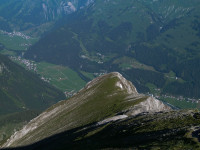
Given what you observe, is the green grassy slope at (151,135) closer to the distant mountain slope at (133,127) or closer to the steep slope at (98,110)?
the distant mountain slope at (133,127)

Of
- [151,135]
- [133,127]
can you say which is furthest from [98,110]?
[151,135]

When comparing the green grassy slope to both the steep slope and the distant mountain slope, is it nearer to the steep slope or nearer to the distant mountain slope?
the distant mountain slope

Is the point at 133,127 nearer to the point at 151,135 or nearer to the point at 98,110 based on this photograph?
the point at 151,135

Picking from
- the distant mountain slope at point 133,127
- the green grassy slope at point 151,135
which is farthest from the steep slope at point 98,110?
the green grassy slope at point 151,135

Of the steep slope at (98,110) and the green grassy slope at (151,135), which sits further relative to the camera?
the steep slope at (98,110)

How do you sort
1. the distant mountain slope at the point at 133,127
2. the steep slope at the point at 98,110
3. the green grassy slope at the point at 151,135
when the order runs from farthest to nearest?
the steep slope at the point at 98,110, the distant mountain slope at the point at 133,127, the green grassy slope at the point at 151,135

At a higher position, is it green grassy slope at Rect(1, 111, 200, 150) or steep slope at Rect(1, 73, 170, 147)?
green grassy slope at Rect(1, 111, 200, 150)

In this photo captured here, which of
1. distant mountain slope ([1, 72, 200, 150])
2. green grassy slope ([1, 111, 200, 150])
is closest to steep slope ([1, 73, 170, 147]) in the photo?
distant mountain slope ([1, 72, 200, 150])

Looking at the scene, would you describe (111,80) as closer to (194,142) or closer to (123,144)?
(123,144)

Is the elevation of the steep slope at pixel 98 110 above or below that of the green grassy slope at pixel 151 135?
below
